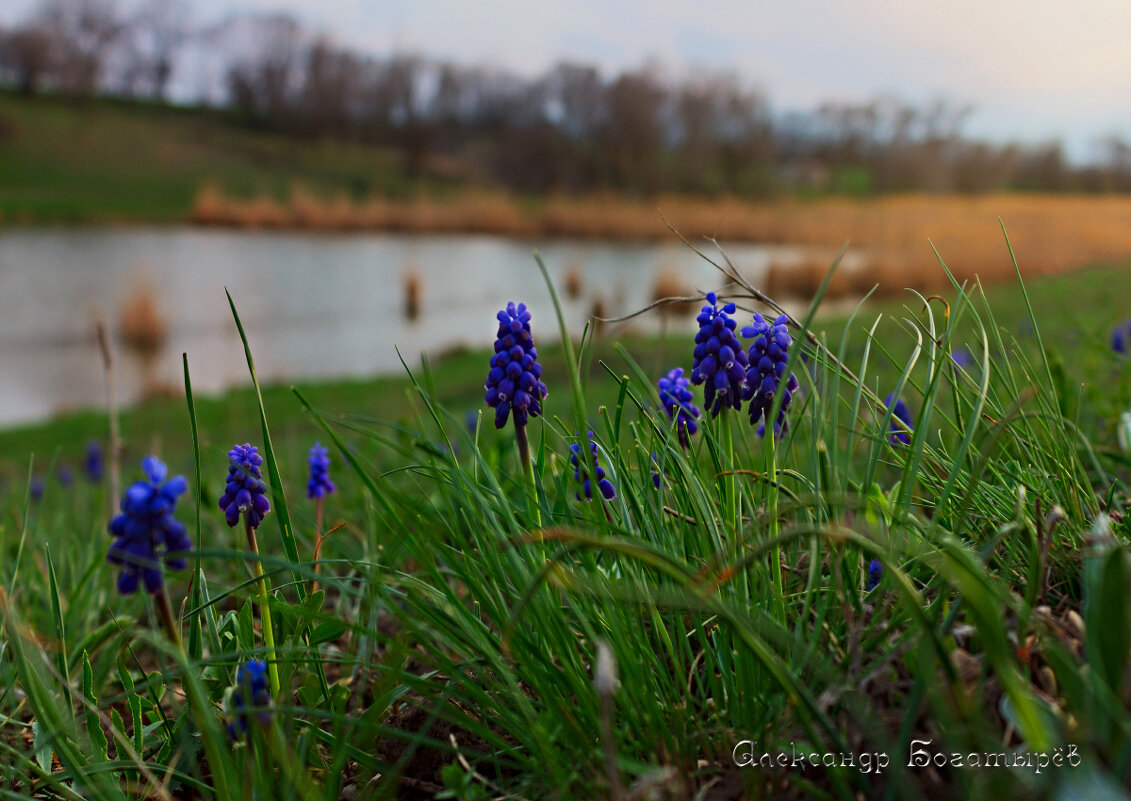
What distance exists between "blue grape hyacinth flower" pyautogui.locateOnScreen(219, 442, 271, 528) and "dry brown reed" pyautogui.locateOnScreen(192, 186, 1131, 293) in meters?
18.4

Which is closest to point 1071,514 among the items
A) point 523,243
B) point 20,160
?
point 523,243

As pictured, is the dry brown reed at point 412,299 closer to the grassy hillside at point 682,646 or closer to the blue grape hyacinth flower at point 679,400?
the blue grape hyacinth flower at point 679,400

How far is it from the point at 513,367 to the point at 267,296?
22551 mm

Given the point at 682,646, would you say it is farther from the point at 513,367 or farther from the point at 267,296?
the point at 267,296

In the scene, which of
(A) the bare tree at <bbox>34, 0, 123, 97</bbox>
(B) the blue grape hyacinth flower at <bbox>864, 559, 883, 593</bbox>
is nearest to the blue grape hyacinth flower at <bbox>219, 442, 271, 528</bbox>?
(B) the blue grape hyacinth flower at <bbox>864, 559, 883, 593</bbox>

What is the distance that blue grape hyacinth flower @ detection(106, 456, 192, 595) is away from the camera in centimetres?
105

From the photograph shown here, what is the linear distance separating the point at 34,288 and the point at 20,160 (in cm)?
3762

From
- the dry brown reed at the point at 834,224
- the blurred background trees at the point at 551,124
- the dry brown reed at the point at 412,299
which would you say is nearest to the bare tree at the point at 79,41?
the blurred background trees at the point at 551,124

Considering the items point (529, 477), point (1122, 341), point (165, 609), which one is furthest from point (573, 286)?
point (165, 609)

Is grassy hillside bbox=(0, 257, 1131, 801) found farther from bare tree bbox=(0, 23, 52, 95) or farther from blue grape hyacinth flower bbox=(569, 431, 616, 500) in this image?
bare tree bbox=(0, 23, 52, 95)

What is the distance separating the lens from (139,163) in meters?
53.2

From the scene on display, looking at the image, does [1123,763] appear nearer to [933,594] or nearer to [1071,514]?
[933,594]

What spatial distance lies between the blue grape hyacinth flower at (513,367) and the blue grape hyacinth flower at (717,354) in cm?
31

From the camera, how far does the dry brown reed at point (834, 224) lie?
19484mm
